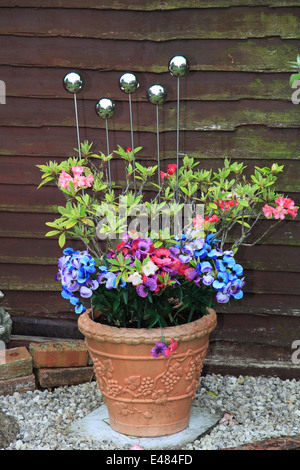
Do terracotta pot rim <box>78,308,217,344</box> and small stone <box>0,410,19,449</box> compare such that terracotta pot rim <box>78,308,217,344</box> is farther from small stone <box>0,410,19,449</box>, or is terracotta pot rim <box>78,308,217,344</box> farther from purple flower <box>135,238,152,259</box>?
small stone <box>0,410,19,449</box>

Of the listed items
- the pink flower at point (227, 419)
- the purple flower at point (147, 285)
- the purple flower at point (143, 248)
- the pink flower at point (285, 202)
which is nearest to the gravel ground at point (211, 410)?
the pink flower at point (227, 419)

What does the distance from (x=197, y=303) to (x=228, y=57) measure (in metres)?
1.14

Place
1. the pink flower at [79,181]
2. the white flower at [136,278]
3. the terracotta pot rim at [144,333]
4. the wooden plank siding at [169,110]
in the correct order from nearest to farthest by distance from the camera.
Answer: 1. the white flower at [136,278]
2. the terracotta pot rim at [144,333]
3. the pink flower at [79,181]
4. the wooden plank siding at [169,110]

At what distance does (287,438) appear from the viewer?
7.22 feet

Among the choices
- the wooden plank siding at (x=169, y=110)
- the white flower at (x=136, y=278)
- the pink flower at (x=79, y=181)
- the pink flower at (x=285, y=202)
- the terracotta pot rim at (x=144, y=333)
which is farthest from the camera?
the wooden plank siding at (x=169, y=110)

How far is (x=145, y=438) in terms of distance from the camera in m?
2.34

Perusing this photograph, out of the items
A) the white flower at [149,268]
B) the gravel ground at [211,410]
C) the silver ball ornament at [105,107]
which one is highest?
the silver ball ornament at [105,107]

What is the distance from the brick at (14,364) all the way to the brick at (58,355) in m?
0.05

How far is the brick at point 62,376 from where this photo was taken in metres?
2.81

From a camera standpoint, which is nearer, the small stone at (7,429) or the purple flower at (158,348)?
the purple flower at (158,348)

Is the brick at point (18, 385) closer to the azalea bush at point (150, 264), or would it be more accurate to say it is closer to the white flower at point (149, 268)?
the azalea bush at point (150, 264)

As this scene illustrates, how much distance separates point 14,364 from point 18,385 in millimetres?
103

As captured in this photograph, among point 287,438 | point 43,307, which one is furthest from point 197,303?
point 43,307

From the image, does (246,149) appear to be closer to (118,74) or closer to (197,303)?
(118,74)
